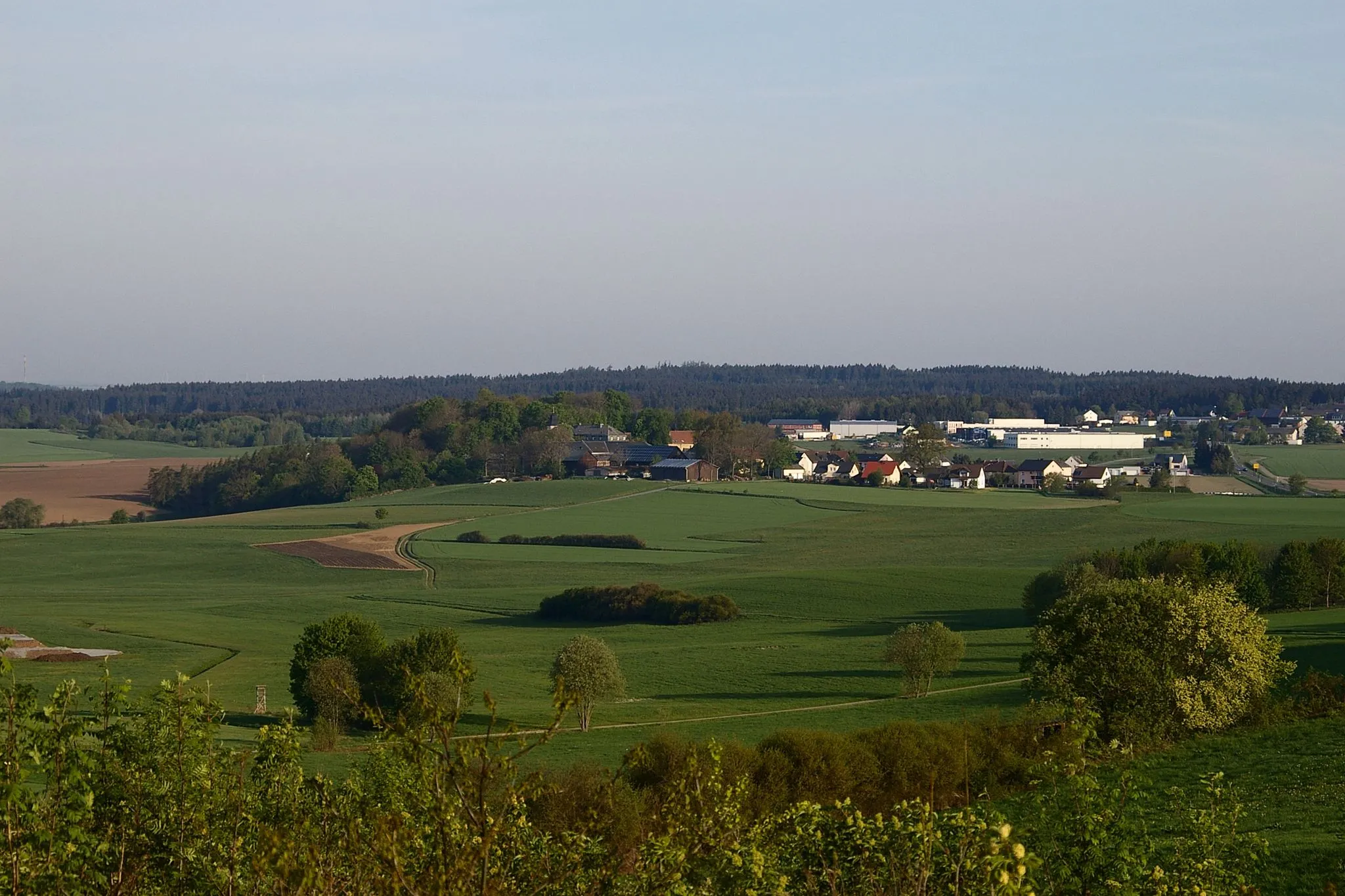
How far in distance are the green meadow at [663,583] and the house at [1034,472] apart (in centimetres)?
1745

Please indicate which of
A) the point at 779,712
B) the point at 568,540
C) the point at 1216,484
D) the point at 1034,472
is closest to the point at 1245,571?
the point at 779,712

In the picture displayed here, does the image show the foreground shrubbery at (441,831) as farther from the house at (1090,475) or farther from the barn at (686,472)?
the barn at (686,472)

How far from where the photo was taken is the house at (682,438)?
14450 centimetres

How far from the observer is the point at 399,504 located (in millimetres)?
105938

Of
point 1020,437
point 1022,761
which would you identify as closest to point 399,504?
point 1022,761

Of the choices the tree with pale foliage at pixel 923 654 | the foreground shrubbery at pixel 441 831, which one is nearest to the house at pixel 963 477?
the tree with pale foliage at pixel 923 654

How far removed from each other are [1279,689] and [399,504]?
3070 inches

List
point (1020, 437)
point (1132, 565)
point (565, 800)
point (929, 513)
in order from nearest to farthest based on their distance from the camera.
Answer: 1. point (565, 800)
2. point (1132, 565)
3. point (929, 513)
4. point (1020, 437)

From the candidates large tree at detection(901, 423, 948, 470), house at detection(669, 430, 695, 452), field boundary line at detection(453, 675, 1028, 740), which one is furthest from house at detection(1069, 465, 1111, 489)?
field boundary line at detection(453, 675, 1028, 740)

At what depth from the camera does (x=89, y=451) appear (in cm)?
17938

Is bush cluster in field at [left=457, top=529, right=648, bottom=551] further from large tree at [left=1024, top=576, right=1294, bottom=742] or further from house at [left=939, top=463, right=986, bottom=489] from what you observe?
large tree at [left=1024, top=576, right=1294, bottom=742]

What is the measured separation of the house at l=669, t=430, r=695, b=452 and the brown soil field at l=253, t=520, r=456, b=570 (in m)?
55.6

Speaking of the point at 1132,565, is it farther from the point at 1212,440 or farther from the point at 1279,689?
the point at 1212,440

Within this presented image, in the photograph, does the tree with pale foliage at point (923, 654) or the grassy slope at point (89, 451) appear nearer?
the tree with pale foliage at point (923, 654)
